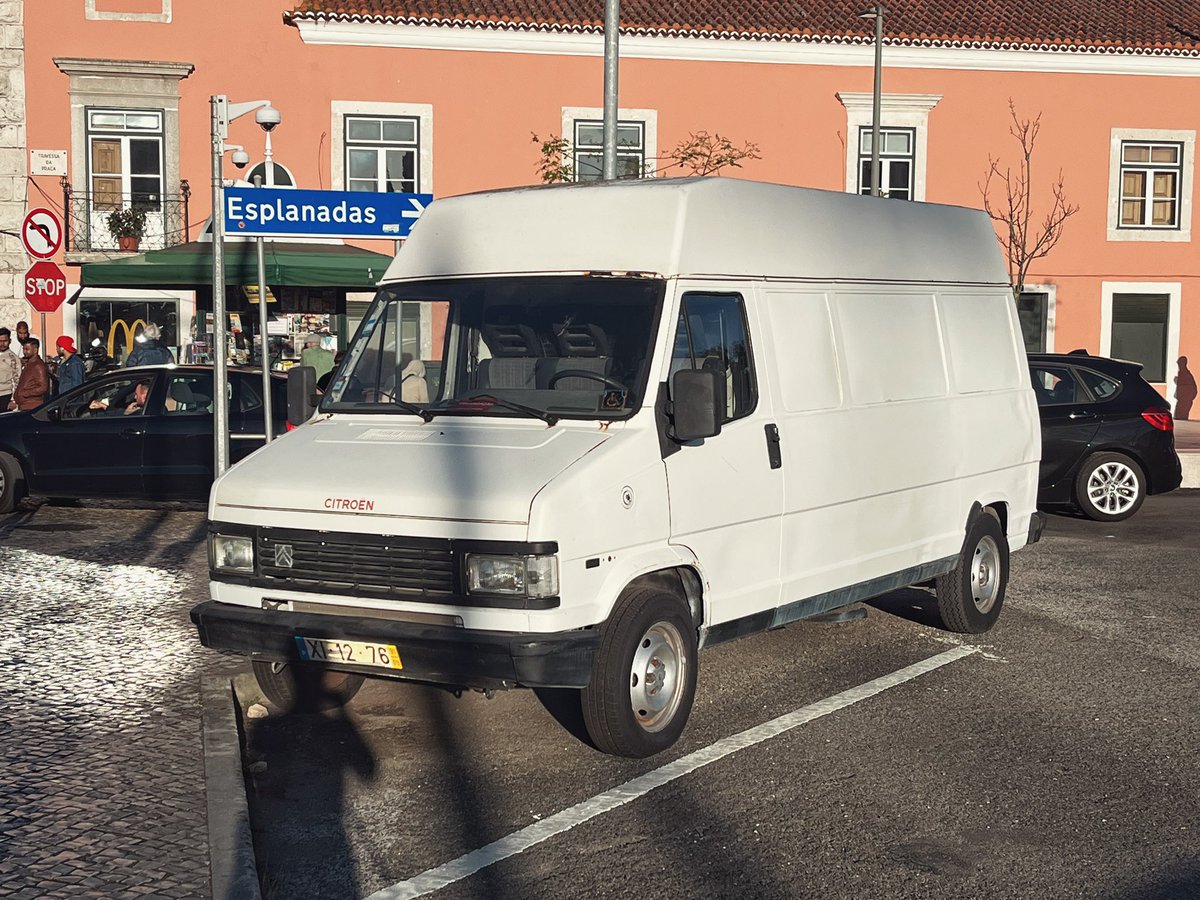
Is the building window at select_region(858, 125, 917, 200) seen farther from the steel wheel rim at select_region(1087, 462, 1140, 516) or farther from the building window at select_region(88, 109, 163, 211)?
the steel wheel rim at select_region(1087, 462, 1140, 516)

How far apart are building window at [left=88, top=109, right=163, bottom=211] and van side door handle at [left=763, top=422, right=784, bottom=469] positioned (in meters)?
23.3

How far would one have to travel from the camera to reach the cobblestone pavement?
214 inches

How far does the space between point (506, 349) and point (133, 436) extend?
8.81 meters

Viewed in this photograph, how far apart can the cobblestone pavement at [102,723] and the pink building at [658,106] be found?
1711 cm

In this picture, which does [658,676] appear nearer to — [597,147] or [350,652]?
[350,652]

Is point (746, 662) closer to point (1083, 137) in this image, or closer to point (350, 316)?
point (350, 316)

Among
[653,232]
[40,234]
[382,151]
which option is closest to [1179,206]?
[382,151]

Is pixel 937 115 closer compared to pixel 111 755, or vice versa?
pixel 111 755

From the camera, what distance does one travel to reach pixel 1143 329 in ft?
108

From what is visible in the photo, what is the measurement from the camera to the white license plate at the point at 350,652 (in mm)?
6605

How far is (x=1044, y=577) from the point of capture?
12.1 m

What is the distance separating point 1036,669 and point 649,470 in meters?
3.14

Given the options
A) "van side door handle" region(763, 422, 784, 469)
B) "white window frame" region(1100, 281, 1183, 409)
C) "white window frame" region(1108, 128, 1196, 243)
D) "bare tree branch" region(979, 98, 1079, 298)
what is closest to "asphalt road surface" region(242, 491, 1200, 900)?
"van side door handle" region(763, 422, 784, 469)

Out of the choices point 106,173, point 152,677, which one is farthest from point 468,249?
point 106,173
